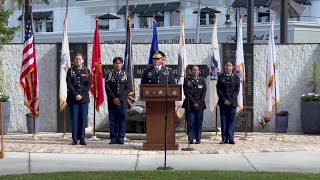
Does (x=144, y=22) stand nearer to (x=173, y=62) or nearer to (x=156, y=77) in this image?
(x=173, y=62)

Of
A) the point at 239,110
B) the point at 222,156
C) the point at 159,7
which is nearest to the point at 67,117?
the point at 239,110

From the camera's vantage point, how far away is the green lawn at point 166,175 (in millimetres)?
10461

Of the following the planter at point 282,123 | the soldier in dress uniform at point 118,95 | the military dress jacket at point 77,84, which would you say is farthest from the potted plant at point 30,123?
the planter at point 282,123

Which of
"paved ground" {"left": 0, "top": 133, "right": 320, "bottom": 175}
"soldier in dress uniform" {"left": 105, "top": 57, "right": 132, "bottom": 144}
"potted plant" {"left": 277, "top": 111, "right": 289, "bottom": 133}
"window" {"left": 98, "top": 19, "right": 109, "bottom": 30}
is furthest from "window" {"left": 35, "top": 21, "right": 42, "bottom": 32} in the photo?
"soldier in dress uniform" {"left": 105, "top": 57, "right": 132, "bottom": 144}

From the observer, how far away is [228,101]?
52.5 feet

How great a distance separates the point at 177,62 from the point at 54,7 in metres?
41.7

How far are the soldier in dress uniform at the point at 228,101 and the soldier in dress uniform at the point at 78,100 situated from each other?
3.19 metres

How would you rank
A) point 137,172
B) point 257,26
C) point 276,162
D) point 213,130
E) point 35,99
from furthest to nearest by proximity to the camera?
point 257,26 → point 213,130 → point 35,99 → point 276,162 → point 137,172

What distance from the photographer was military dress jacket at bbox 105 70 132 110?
15641 millimetres

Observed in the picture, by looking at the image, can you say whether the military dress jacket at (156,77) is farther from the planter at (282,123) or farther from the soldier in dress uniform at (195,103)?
the planter at (282,123)

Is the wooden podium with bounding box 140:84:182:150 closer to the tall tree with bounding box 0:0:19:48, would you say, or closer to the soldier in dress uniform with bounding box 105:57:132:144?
the soldier in dress uniform with bounding box 105:57:132:144

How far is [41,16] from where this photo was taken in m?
57.8

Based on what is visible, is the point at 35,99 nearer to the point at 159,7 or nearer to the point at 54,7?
the point at 159,7

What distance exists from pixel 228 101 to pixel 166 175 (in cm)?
559
